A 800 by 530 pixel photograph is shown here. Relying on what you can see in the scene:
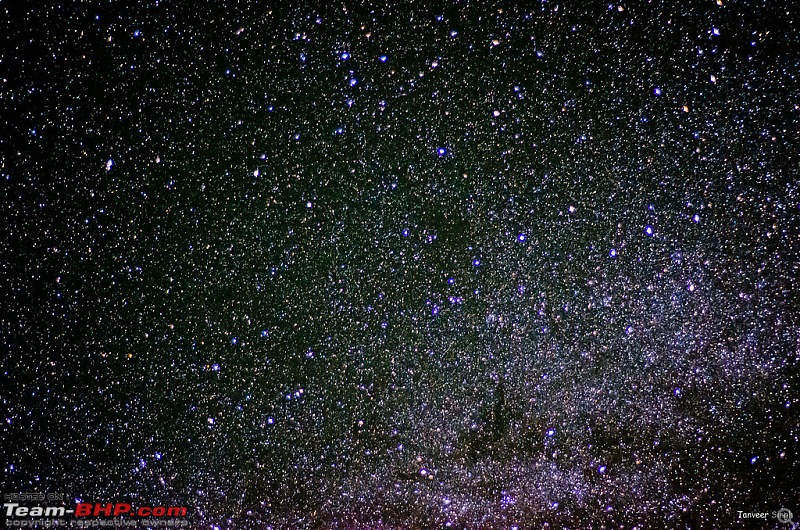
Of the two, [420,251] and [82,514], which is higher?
[420,251]

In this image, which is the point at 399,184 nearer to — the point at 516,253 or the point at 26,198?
the point at 516,253

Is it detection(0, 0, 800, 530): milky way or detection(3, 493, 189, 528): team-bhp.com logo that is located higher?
detection(0, 0, 800, 530): milky way

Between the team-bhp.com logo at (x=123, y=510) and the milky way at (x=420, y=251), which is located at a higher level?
the milky way at (x=420, y=251)

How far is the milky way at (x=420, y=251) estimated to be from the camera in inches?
17.7

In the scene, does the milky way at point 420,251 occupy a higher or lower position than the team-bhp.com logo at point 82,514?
higher

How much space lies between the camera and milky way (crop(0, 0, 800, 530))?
1.47 feet

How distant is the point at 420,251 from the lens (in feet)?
1.52

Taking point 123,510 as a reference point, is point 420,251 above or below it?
above

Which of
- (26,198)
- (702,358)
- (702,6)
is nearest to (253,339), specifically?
(26,198)

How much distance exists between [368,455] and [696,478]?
408 mm

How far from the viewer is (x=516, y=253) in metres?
0.46

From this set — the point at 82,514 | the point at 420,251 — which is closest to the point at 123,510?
the point at 82,514

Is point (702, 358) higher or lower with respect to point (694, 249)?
lower

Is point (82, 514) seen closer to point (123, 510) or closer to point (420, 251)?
point (123, 510)
